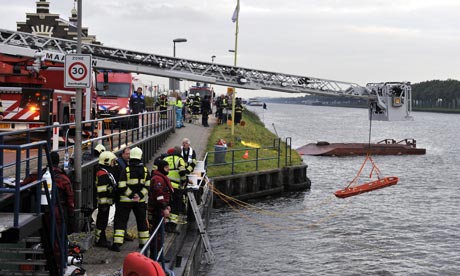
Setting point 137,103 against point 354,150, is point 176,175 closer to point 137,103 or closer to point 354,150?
point 137,103

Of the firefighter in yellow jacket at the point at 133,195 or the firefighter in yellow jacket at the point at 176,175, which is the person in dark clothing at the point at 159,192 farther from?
the firefighter in yellow jacket at the point at 176,175

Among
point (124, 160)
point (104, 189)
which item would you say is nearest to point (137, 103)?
point (124, 160)

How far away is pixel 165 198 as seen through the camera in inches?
498

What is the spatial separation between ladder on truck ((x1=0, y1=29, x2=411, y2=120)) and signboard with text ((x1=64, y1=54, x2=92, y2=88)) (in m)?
9.05

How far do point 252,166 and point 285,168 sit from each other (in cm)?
259

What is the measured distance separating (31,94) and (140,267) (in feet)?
42.0

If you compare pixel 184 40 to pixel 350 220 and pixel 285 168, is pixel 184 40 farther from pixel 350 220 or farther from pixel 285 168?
pixel 350 220

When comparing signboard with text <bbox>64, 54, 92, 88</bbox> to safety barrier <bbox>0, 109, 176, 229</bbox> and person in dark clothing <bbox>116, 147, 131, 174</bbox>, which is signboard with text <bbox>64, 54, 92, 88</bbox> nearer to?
safety barrier <bbox>0, 109, 176, 229</bbox>

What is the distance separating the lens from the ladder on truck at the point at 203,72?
85.5 feet

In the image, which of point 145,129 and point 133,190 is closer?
point 133,190

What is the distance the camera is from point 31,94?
62.8ft

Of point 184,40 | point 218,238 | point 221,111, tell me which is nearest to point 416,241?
point 218,238

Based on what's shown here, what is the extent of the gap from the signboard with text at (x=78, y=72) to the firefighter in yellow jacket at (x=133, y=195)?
1728 millimetres

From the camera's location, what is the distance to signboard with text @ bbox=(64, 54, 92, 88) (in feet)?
40.3
